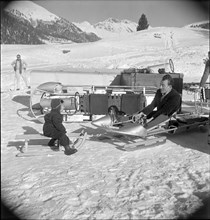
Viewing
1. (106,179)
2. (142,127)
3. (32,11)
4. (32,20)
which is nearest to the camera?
(32,11)

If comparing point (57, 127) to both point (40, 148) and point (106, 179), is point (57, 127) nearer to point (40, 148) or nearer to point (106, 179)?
point (40, 148)

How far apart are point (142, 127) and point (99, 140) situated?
1.92 ft

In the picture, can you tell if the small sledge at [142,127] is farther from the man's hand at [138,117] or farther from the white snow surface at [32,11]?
the white snow surface at [32,11]

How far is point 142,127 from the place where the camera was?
2.91 meters

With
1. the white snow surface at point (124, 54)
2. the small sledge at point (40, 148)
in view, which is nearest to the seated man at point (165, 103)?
the small sledge at point (40, 148)

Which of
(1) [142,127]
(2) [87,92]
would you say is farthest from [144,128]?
(2) [87,92]

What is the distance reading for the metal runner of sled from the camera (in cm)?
290

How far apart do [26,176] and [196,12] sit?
5.22ft

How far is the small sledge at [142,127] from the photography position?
2.91 metres

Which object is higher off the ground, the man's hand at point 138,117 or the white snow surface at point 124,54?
the white snow surface at point 124,54

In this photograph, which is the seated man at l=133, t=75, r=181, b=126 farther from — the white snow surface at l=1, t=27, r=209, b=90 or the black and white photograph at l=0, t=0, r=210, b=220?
the white snow surface at l=1, t=27, r=209, b=90

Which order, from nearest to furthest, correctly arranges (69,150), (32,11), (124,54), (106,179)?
(32,11)
(106,179)
(69,150)
(124,54)

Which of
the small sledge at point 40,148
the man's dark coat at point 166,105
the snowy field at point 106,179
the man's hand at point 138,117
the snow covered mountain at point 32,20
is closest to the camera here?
the snow covered mountain at point 32,20

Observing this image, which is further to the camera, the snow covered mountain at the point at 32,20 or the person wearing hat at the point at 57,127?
the person wearing hat at the point at 57,127
